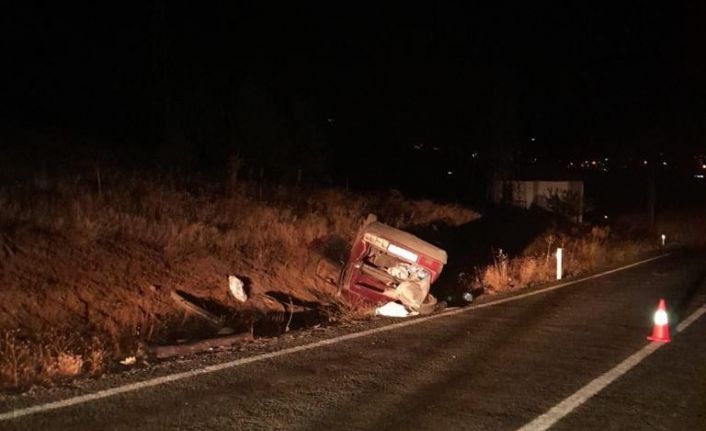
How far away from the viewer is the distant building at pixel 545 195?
3525 centimetres

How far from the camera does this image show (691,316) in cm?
1109

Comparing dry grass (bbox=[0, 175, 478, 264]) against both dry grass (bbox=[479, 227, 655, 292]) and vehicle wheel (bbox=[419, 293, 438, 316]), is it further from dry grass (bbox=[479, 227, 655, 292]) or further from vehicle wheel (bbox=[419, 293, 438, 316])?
dry grass (bbox=[479, 227, 655, 292])

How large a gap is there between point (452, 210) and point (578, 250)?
5399 millimetres

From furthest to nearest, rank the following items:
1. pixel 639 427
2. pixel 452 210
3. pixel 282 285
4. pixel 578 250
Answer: pixel 452 210 < pixel 578 250 < pixel 282 285 < pixel 639 427

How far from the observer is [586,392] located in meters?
6.76

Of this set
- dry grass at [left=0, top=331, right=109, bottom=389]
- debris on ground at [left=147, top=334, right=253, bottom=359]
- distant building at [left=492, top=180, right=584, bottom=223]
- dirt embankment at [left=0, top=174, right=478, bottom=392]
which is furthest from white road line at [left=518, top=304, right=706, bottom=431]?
distant building at [left=492, top=180, right=584, bottom=223]

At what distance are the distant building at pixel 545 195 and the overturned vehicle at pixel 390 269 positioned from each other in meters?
23.8

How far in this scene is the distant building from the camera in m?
35.2

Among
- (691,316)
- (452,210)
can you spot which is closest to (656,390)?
(691,316)

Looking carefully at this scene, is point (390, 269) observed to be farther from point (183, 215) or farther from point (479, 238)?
point (479, 238)

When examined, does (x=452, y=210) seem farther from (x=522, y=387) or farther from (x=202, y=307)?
(x=522, y=387)

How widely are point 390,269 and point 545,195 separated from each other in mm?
27025

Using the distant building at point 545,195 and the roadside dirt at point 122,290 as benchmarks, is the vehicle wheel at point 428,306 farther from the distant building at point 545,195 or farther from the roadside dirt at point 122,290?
the distant building at point 545,195

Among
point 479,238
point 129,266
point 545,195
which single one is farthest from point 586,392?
point 545,195
